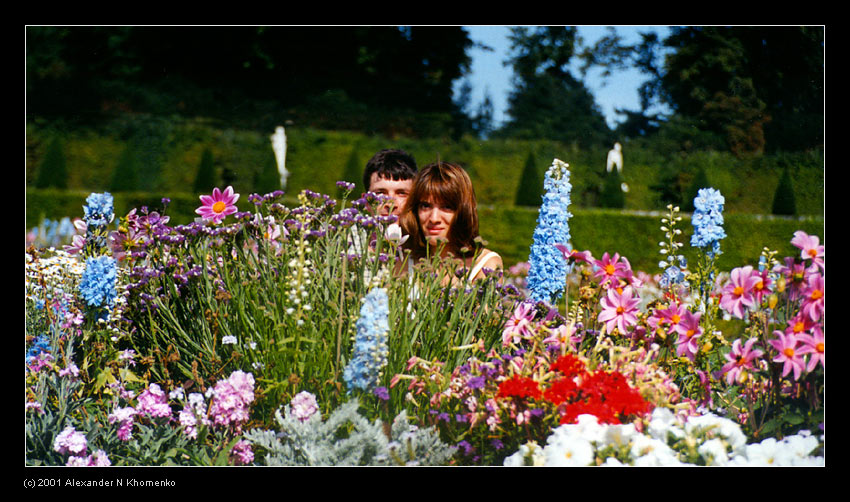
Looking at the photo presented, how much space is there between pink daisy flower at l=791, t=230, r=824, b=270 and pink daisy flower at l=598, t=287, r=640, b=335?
0.57 meters

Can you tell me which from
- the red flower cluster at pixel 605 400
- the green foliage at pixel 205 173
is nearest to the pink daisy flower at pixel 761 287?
the red flower cluster at pixel 605 400

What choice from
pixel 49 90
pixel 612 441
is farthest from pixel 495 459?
pixel 49 90

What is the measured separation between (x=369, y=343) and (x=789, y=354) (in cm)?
131

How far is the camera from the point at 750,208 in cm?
822

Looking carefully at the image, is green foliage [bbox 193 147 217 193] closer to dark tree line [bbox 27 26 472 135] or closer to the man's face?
dark tree line [bbox 27 26 472 135]

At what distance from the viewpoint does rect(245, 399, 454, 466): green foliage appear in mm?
2113

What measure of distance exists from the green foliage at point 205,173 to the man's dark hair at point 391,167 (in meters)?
7.30

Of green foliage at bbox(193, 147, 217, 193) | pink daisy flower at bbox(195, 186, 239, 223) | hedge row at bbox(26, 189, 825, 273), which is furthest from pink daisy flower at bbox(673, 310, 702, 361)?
green foliage at bbox(193, 147, 217, 193)

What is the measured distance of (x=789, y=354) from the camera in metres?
2.07

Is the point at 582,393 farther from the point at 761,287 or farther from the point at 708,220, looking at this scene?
the point at 708,220

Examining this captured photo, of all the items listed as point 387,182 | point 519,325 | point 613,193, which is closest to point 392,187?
point 387,182
